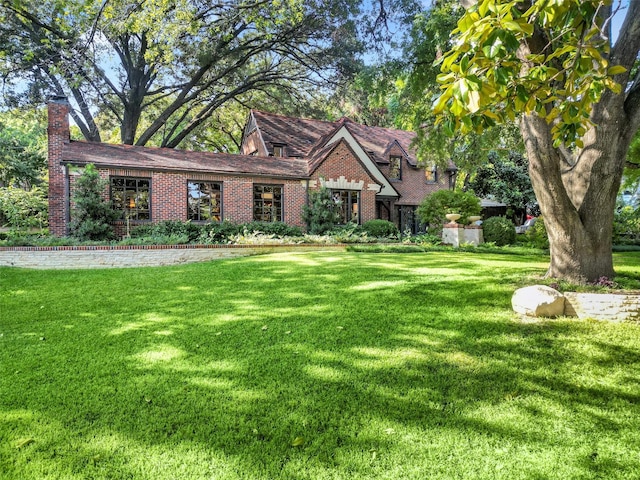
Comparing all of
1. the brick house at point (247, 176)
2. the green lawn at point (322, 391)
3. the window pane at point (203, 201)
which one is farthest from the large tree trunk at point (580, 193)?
the window pane at point (203, 201)

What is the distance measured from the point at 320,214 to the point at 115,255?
8.88 meters

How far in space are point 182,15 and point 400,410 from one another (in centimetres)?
1352

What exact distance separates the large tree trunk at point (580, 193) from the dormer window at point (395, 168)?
18377 mm

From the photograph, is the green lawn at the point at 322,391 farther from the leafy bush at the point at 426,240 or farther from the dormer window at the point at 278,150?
the dormer window at the point at 278,150

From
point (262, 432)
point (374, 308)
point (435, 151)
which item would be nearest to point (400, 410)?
point (262, 432)

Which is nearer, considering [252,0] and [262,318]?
[262,318]

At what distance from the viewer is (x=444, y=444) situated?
2.57 metres

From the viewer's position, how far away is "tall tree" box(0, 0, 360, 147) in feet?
46.6

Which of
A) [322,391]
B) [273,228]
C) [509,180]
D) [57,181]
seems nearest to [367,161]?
[273,228]

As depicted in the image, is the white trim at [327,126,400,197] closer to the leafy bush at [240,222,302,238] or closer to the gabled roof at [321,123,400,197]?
the gabled roof at [321,123,400,197]

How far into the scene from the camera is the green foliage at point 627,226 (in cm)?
1667

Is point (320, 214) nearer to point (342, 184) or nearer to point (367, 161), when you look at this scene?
point (342, 184)

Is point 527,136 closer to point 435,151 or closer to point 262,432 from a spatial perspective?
point 262,432

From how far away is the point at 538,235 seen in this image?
15859 millimetres
